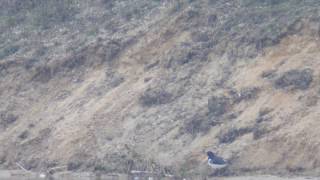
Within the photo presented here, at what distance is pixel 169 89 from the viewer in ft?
73.3

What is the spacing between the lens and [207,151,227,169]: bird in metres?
18.8

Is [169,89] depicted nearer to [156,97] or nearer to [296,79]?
[156,97]

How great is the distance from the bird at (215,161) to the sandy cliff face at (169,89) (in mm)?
215

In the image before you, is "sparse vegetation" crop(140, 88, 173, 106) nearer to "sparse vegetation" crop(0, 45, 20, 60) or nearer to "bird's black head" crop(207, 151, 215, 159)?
"bird's black head" crop(207, 151, 215, 159)

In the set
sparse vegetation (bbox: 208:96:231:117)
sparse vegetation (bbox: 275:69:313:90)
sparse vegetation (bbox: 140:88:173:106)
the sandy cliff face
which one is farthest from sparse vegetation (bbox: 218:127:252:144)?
sparse vegetation (bbox: 140:88:173:106)

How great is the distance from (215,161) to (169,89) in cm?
385

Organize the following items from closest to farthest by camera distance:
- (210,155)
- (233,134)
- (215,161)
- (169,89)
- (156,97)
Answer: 1. (215,161)
2. (210,155)
3. (233,134)
4. (156,97)
5. (169,89)

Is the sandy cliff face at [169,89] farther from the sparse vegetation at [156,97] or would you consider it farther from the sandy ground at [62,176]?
the sandy ground at [62,176]

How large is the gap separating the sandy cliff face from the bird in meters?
0.22

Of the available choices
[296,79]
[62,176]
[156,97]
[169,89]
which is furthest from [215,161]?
[169,89]

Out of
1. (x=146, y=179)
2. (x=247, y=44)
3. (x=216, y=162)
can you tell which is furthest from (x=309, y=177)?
(x=247, y=44)

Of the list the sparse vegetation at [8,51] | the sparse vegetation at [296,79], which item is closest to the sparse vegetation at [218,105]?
the sparse vegetation at [296,79]

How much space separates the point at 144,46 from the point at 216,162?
19.8 ft

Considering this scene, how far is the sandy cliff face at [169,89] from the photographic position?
64.6 feet
